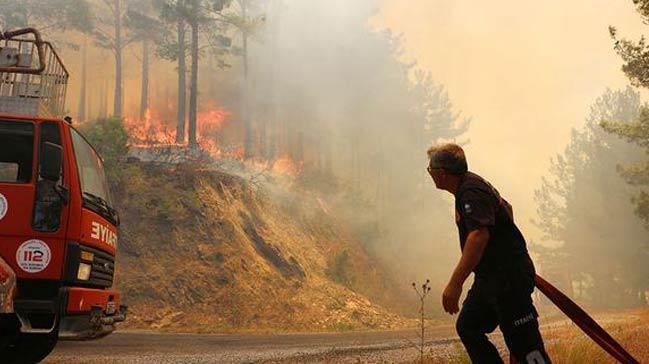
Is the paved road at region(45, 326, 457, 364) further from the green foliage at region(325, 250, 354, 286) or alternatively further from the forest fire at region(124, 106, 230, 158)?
the forest fire at region(124, 106, 230, 158)

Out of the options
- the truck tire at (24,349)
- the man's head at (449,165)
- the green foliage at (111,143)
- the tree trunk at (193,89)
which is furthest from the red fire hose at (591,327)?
the tree trunk at (193,89)

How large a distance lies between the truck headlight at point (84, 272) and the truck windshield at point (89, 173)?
2.27 ft

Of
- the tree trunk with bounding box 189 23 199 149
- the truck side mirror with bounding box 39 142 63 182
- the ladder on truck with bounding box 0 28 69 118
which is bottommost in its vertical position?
the truck side mirror with bounding box 39 142 63 182

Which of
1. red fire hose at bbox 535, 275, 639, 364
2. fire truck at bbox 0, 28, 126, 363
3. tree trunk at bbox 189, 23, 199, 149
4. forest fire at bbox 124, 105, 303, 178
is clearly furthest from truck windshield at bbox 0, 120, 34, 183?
tree trunk at bbox 189, 23, 199, 149

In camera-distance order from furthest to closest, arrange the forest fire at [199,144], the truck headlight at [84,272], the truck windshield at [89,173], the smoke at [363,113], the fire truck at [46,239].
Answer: the smoke at [363,113] < the forest fire at [199,144] < the truck windshield at [89,173] < the truck headlight at [84,272] < the fire truck at [46,239]

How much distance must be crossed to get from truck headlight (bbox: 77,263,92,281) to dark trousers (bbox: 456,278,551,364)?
3.63 m

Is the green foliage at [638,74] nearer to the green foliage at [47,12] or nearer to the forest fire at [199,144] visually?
the forest fire at [199,144]

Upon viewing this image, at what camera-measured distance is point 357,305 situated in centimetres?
2019

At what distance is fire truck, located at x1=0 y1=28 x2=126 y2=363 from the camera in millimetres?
4918

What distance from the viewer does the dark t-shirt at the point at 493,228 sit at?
359 centimetres

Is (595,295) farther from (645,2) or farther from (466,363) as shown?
(466,363)

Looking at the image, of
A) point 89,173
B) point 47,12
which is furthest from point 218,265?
point 47,12

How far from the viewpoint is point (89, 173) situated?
5.95m

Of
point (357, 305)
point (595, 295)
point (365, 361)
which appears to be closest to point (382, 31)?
point (595, 295)
